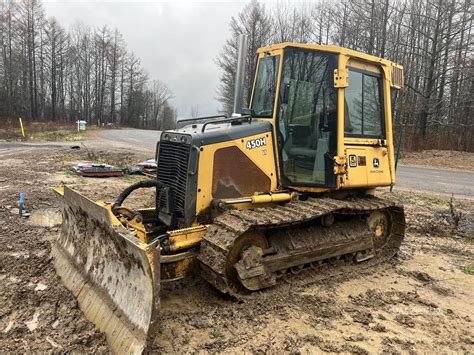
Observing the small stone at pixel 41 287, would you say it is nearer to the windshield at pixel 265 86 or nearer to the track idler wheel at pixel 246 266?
the track idler wheel at pixel 246 266

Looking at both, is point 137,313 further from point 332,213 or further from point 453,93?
point 453,93

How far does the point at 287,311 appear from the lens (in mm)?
4234

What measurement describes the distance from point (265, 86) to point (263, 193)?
1421 millimetres

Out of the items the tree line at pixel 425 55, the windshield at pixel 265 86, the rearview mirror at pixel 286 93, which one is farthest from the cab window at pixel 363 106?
the tree line at pixel 425 55

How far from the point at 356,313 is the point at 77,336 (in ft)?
8.96

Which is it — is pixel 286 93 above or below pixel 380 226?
above

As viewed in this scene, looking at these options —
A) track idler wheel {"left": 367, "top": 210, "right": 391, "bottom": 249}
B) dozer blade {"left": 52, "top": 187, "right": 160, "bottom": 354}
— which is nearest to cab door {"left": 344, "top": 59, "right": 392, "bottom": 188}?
track idler wheel {"left": 367, "top": 210, "right": 391, "bottom": 249}

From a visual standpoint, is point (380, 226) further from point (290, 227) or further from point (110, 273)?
point (110, 273)

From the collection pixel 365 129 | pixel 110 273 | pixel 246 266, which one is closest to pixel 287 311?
pixel 246 266

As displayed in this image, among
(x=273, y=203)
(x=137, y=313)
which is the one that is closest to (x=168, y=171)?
(x=273, y=203)

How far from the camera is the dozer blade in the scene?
134 inches

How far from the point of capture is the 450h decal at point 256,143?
4.93m

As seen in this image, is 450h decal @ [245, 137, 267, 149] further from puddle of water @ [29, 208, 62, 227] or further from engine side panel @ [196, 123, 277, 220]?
puddle of water @ [29, 208, 62, 227]

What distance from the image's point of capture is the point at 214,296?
4.52m
